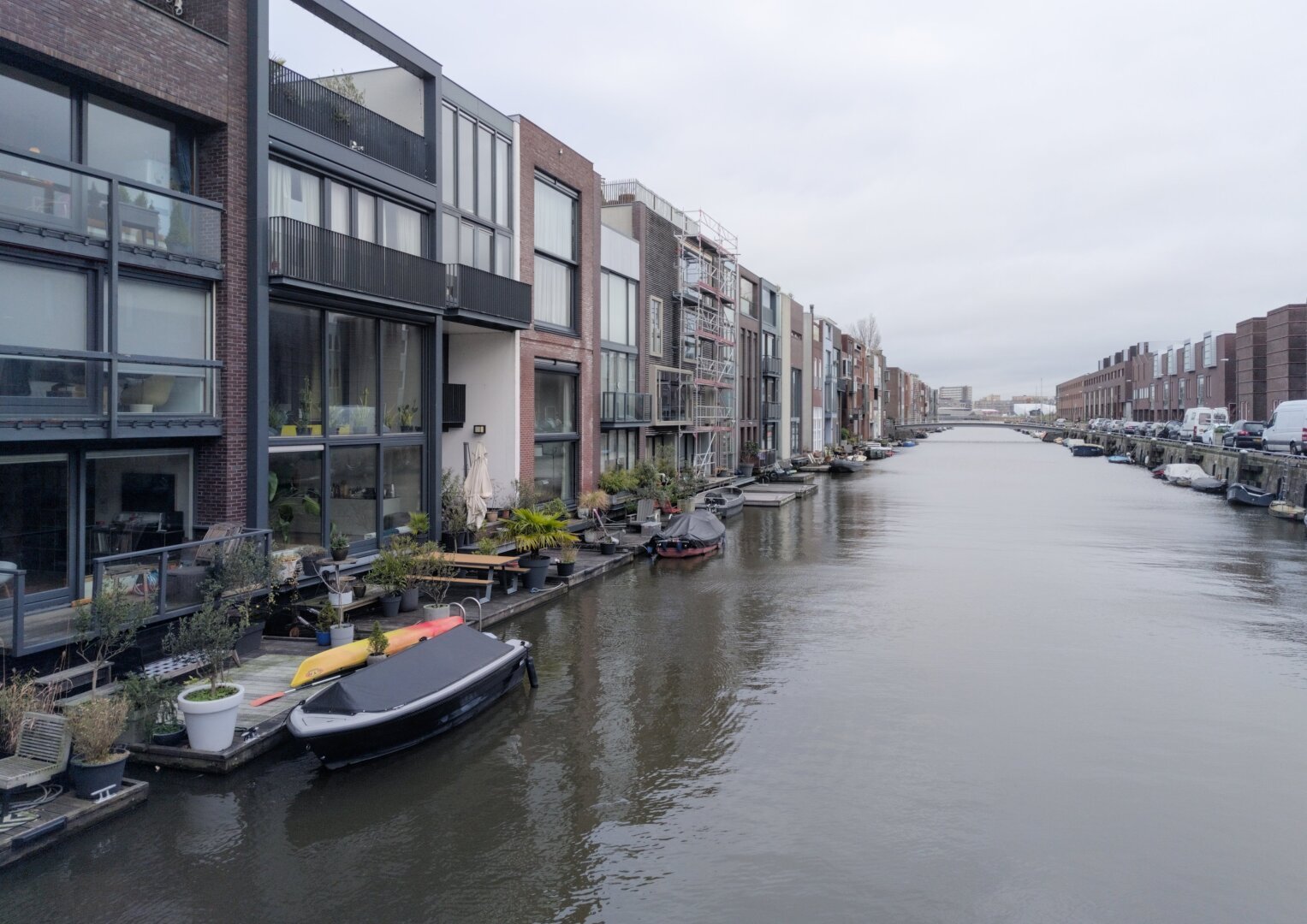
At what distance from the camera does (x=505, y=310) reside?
2266 cm

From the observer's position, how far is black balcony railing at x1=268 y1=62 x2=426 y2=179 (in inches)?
631

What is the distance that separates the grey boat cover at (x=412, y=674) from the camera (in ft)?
34.0

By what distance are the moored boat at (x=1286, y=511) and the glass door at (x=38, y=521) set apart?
47538 mm

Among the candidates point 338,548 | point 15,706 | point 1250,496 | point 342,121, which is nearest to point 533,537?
point 338,548

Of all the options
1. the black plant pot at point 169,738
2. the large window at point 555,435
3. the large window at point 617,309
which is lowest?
the black plant pot at point 169,738

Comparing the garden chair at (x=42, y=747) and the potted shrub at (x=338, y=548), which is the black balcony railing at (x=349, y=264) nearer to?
the potted shrub at (x=338, y=548)

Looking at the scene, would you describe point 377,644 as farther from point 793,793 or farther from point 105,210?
point 105,210

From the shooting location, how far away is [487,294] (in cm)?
2173

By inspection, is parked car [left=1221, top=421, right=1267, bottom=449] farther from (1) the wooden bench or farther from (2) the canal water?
(1) the wooden bench

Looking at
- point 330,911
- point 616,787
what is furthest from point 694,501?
point 330,911

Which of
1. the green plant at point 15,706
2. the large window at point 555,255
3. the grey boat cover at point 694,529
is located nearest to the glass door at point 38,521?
the green plant at point 15,706

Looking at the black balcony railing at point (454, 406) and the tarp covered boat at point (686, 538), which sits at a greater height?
the black balcony railing at point (454, 406)

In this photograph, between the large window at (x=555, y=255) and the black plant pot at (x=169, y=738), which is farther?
Result: the large window at (x=555, y=255)

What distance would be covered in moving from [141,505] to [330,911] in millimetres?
8339
